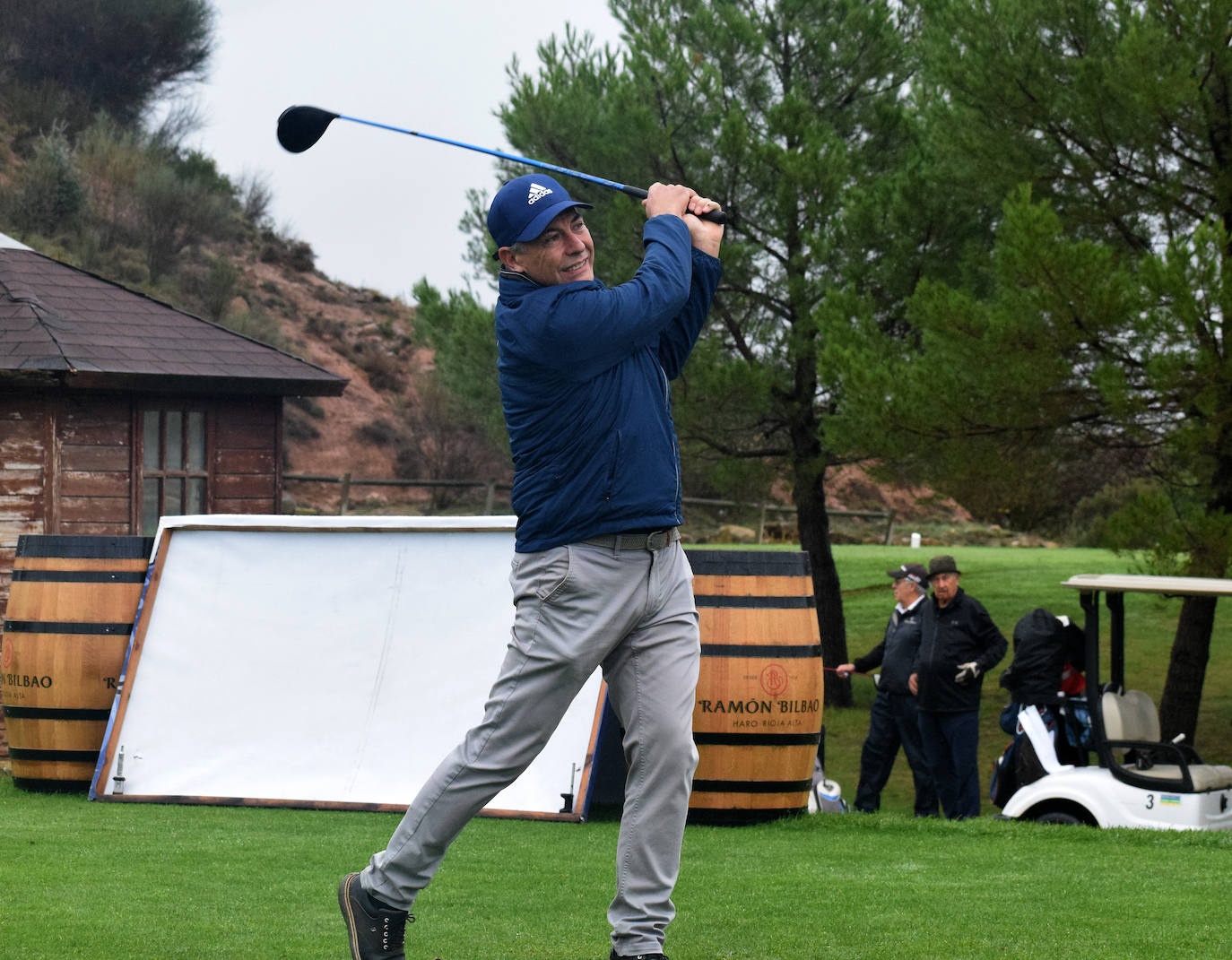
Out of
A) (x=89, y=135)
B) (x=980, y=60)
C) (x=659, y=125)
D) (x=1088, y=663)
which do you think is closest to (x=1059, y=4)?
(x=980, y=60)

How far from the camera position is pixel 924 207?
1638cm

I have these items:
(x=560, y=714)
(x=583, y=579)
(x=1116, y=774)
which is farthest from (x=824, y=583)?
(x=583, y=579)

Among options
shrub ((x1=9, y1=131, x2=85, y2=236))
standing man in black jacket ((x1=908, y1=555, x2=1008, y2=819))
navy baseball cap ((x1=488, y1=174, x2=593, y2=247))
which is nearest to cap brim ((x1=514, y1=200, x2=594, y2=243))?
navy baseball cap ((x1=488, y1=174, x2=593, y2=247))

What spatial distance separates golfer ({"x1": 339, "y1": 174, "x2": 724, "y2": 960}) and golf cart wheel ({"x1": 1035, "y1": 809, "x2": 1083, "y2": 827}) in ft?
16.8

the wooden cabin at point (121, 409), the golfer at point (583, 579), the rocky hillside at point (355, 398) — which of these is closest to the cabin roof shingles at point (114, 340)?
the wooden cabin at point (121, 409)

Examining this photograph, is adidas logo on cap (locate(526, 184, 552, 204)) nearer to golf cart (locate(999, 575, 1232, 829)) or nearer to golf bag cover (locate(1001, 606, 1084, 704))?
golf cart (locate(999, 575, 1232, 829))

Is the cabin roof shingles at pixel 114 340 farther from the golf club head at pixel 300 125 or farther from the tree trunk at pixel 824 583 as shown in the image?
the tree trunk at pixel 824 583

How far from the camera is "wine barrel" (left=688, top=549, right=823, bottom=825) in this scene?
6535 millimetres

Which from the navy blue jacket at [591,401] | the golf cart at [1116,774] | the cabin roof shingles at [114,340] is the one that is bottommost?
the golf cart at [1116,774]

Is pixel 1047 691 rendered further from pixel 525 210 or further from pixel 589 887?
pixel 525 210

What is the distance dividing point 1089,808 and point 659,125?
11168 mm

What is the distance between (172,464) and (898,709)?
18.0ft

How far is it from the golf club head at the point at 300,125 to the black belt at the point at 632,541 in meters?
1.84

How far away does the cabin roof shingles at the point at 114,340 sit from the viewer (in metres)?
10.3
